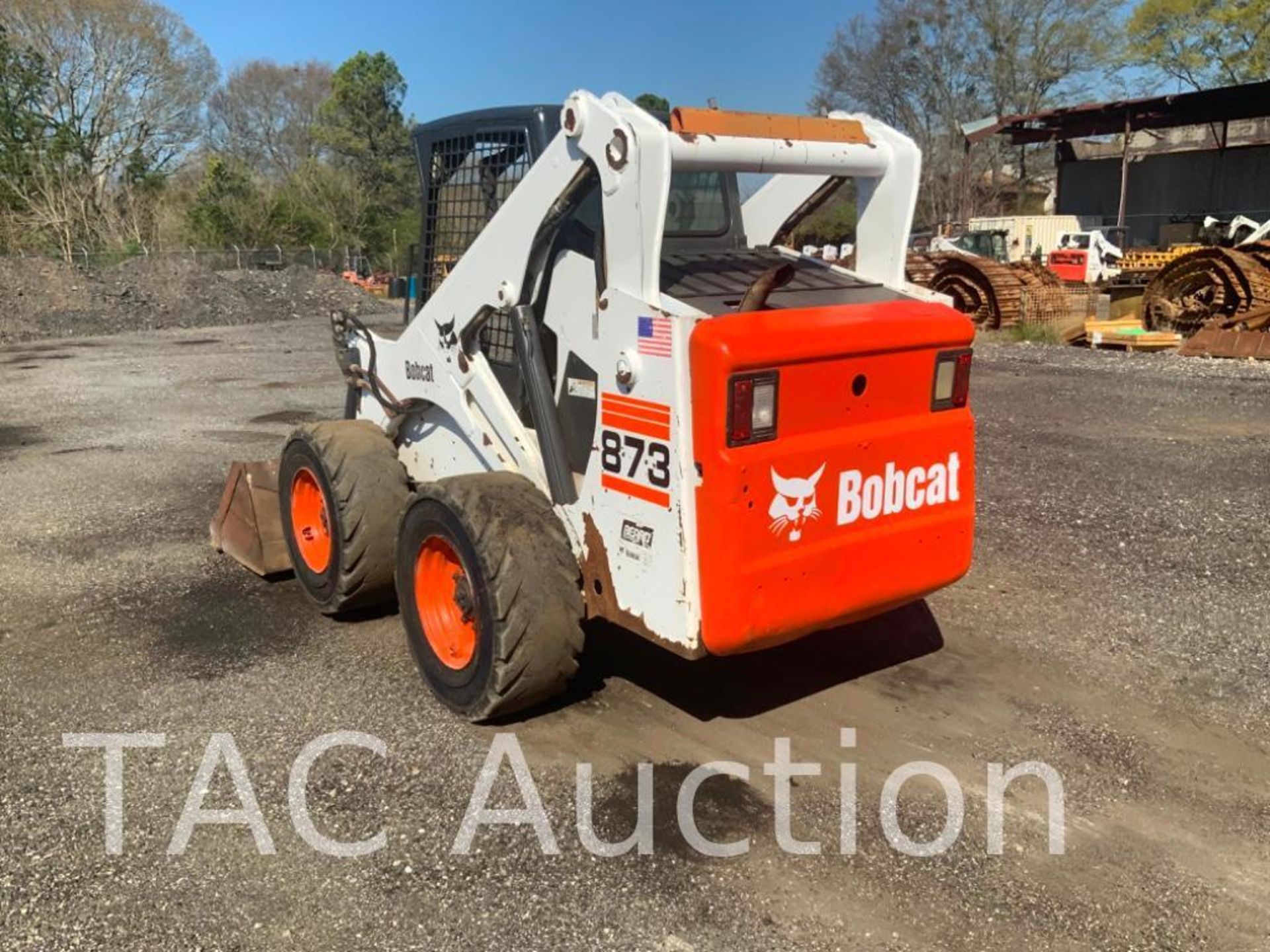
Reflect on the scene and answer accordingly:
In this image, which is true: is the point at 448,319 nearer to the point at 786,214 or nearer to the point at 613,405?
the point at 613,405

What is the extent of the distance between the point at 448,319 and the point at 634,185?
1.38 meters

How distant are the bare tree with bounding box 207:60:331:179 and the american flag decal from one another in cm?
6074

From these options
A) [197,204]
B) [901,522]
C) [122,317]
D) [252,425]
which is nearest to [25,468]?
[252,425]

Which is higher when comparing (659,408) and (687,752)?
(659,408)

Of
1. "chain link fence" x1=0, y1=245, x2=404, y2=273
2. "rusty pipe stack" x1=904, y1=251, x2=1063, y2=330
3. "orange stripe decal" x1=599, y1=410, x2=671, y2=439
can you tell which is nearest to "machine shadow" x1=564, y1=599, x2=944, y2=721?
"orange stripe decal" x1=599, y1=410, x2=671, y2=439

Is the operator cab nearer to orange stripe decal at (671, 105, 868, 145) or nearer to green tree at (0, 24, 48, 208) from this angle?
orange stripe decal at (671, 105, 868, 145)

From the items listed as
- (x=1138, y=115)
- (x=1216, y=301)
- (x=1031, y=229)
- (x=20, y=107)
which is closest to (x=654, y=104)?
(x=1216, y=301)

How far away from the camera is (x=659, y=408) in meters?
3.49

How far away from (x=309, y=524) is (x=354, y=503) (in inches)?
33.6

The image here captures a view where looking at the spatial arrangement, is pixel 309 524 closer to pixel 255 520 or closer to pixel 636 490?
pixel 255 520

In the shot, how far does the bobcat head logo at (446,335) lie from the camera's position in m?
4.57

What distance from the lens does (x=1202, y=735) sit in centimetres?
→ 412

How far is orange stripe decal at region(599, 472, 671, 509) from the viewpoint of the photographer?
352cm

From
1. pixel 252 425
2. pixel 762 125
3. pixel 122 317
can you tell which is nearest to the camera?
pixel 762 125
